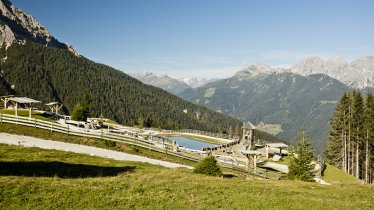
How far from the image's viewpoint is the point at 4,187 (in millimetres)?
14672

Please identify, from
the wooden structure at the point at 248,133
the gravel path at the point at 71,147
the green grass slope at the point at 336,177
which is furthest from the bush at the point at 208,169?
the wooden structure at the point at 248,133

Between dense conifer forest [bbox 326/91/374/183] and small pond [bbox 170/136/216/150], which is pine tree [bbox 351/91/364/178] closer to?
dense conifer forest [bbox 326/91/374/183]

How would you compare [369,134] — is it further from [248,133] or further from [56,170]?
[56,170]

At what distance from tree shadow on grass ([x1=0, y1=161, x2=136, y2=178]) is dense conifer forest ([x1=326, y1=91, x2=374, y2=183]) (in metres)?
51.8

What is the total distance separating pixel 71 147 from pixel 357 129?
56.3 m

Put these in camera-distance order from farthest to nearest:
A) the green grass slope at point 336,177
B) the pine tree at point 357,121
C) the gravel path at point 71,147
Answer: the pine tree at point 357,121
the green grass slope at point 336,177
the gravel path at point 71,147

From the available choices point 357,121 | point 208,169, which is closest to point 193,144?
point 357,121

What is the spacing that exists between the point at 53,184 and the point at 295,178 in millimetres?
27283

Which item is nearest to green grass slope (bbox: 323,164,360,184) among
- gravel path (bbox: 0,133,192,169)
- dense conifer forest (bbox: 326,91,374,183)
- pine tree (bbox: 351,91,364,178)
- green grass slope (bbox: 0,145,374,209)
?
dense conifer forest (bbox: 326,91,374,183)

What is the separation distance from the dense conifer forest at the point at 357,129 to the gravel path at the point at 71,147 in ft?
140

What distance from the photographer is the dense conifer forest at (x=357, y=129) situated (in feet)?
196

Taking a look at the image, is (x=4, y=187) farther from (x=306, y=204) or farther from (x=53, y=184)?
(x=306, y=204)

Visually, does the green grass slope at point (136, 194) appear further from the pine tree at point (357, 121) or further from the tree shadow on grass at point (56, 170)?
the pine tree at point (357, 121)

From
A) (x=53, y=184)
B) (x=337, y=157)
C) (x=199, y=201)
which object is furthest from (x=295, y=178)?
(x=337, y=157)
